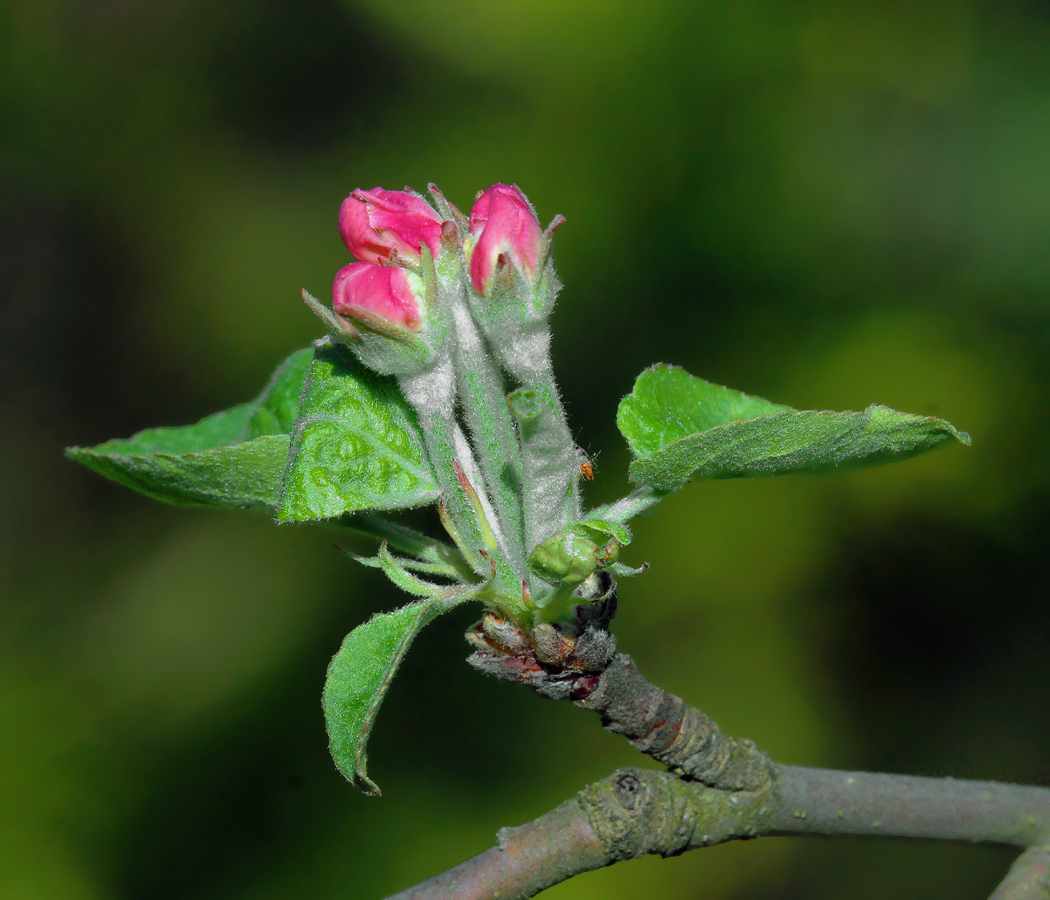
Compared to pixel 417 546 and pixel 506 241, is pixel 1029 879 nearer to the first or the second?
pixel 417 546

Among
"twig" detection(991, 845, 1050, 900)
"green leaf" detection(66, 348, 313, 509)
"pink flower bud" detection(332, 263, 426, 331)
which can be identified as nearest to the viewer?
"pink flower bud" detection(332, 263, 426, 331)

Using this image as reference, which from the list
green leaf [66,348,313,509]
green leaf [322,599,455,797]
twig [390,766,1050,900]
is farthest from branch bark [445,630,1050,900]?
green leaf [66,348,313,509]

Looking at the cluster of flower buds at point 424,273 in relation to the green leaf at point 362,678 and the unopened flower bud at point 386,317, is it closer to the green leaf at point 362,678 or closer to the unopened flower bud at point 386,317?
the unopened flower bud at point 386,317

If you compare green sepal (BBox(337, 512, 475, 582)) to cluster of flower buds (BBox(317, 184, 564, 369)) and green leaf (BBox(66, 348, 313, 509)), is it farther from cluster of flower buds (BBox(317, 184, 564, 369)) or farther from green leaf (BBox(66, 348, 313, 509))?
cluster of flower buds (BBox(317, 184, 564, 369))

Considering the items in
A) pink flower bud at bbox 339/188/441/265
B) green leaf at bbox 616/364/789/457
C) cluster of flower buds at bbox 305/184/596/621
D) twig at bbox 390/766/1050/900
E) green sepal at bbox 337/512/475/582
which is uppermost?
pink flower bud at bbox 339/188/441/265

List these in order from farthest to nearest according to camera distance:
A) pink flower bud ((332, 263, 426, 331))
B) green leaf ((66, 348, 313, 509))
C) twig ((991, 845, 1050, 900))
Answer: twig ((991, 845, 1050, 900))
green leaf ((66, 348, 313, 509))
pink flower bud ((332, 263, 426, 331))

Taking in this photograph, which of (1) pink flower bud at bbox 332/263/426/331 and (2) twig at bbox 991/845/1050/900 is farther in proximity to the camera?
(2) twig at bbox 991/845/1050/900

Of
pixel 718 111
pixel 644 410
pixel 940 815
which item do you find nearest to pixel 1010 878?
pixel 940 815

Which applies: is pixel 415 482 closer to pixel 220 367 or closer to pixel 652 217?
pixel 652 217
